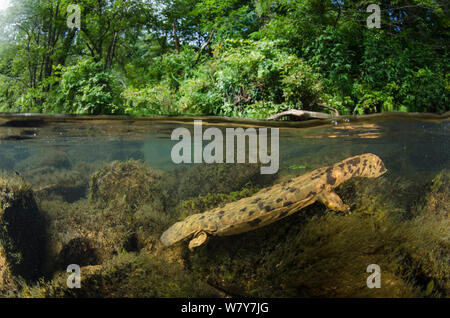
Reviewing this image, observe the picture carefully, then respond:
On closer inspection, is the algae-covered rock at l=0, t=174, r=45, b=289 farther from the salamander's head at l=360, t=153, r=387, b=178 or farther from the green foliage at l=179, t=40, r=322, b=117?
the salamander's head at l=360, t=153, r=387, b=178

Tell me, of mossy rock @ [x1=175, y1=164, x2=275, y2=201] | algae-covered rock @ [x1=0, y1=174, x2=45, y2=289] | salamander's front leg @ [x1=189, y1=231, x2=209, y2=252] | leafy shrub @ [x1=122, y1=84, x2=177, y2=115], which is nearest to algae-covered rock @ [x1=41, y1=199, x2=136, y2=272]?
algae-covered rock @ [x1=0, y1=174, x2=45, y2=289]

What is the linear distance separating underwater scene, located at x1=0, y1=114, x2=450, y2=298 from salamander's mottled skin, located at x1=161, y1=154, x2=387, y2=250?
0.8 inches

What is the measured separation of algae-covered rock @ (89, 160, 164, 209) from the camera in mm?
4754

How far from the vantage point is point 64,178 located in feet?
18.9

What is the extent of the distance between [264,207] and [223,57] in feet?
9.09

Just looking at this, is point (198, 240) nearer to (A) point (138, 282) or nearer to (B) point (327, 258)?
(A) point (138, 282)

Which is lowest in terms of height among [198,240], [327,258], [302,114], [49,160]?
[327,258]

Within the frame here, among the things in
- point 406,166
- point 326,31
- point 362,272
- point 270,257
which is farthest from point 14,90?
point 406,166

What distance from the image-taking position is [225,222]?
387cm

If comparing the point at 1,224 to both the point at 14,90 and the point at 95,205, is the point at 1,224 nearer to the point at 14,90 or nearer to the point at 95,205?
the point at 95,205

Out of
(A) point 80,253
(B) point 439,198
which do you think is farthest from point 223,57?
(B) point 439,198

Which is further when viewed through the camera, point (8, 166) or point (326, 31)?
point (8, 166)

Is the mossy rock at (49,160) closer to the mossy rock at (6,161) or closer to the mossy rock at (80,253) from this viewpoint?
the mossy rock at (6,161)
